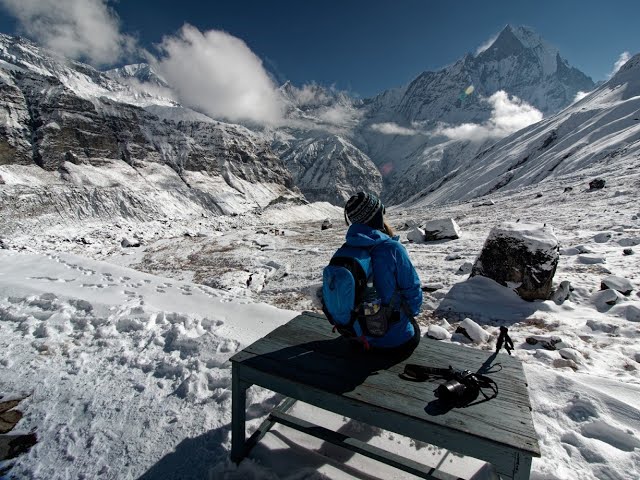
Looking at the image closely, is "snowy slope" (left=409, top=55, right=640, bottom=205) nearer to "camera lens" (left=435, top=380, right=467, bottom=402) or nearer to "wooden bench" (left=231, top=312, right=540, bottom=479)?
"wooden bench" (left=231, top=312, right=540, bottom=479)

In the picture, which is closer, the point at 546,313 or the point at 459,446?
the point at 459,446

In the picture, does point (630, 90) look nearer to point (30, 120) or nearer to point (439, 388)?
point (439, 388)

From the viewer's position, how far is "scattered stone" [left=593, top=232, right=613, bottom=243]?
559 inches

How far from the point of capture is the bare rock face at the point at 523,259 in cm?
910

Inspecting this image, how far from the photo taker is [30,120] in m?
105

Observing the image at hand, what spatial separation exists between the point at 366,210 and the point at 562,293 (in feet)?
26.6

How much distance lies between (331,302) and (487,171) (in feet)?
329

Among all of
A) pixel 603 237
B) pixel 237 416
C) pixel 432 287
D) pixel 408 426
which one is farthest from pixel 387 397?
pixel 603 237

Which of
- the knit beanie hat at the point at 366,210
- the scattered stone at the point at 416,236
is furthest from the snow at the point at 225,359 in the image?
the scattered stone at the point at 416,236

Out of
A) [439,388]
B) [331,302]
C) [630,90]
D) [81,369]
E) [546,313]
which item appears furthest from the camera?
[630,90]

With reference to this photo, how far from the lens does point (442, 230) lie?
19.4 meters

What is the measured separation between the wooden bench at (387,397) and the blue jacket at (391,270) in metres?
0.63

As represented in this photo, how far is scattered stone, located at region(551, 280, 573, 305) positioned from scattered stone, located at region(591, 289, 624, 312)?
1.78ft

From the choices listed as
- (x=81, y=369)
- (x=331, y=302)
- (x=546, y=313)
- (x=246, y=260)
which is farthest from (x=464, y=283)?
(x=246, y=260)
